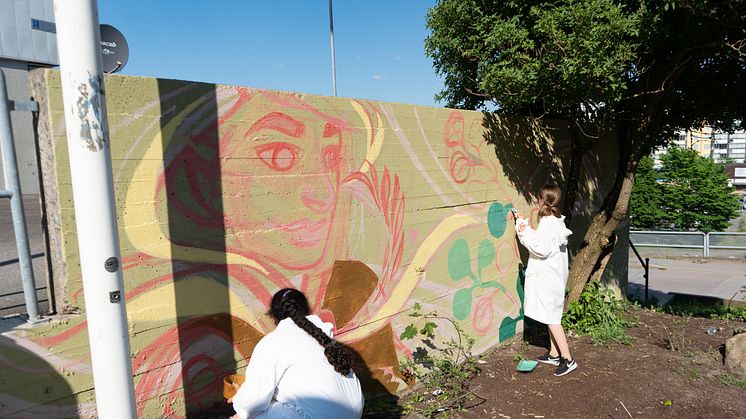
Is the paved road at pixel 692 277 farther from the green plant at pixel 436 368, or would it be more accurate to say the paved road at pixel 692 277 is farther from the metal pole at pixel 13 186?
the metal pole at pixel 13 186

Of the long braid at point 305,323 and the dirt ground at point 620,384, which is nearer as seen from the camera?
the long braid at point 305,323

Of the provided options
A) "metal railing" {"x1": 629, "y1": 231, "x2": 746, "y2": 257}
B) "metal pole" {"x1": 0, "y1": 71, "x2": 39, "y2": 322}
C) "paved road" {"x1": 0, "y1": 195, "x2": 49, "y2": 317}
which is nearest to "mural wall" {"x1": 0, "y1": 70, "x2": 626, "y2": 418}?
"metal pole" {"x1": 0, "y1": 71, "x2": 39, "y2": 322}

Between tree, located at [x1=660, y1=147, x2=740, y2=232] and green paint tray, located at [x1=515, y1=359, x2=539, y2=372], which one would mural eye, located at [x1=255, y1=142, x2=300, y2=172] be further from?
tree, located at [x1=660, y1=147, x2=740, y2=232]

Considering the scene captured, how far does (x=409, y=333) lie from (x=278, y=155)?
6.26ft

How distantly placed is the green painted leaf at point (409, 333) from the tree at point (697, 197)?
1267 inches

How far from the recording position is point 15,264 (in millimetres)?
4980

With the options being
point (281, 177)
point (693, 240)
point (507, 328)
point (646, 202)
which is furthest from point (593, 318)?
point (646, 202)

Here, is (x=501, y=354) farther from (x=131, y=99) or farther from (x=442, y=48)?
(x=131, y=99)

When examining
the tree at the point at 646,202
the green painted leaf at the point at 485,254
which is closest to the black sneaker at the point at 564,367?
the green painted leaf at the point at 485,254

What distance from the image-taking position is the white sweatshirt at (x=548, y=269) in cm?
482

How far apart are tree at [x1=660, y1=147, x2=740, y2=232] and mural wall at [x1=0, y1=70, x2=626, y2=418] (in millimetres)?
31634

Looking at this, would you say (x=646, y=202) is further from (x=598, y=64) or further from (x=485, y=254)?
(x=598, y=64)

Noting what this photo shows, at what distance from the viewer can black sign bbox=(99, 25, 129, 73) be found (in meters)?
3.37

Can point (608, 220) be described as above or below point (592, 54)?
below
